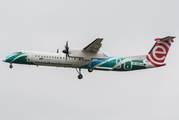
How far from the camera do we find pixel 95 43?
1106 inches

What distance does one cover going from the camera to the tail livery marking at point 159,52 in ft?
105

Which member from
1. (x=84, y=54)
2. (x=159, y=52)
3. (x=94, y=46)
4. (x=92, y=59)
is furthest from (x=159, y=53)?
(x=84, y=54)

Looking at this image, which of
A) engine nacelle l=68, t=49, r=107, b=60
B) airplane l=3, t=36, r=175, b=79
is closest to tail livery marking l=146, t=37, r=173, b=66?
airplane l=3, t=36, r=175, b=79

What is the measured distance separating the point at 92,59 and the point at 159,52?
712 cm

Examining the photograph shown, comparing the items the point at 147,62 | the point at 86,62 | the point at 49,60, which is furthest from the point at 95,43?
the point at 147,62

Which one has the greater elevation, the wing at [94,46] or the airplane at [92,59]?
the wing at [94,46]

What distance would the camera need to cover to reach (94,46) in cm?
2867

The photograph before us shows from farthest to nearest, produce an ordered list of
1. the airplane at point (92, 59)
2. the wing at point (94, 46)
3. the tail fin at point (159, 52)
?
1. the tail fin at point (159, 52)
2. the airplane at point (92, 59)
3. the wing at point (94, 46)

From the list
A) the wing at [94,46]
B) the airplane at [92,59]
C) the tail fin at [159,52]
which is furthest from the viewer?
the tail fin at [159,52]

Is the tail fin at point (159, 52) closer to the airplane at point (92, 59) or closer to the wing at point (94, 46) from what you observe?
the airplane at point (92, 59)

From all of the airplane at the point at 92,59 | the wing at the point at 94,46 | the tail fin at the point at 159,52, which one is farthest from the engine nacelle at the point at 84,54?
the tail fin at the point at 159,52

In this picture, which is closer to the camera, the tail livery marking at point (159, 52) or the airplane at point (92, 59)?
the airplane at point (92, 59)

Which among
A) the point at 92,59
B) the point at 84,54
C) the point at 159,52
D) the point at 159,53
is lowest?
the point at 92,59

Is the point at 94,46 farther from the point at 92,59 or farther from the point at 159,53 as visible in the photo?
the point at 159,53
